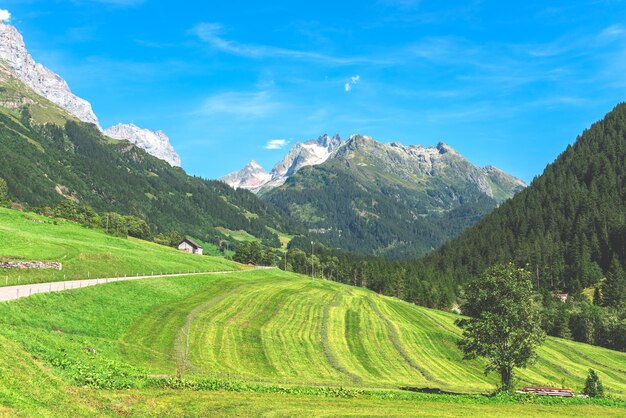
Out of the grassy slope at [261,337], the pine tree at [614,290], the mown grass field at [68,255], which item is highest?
the pine tree at [614,290]

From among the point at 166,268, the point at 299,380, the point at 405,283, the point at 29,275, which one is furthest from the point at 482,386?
the point at 405,283

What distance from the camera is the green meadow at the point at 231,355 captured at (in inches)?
1128

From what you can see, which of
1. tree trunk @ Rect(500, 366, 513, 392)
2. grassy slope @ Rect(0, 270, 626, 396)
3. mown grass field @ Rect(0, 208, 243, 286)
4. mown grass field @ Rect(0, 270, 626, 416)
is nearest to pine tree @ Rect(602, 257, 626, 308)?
mown grass field @ Rect(0, 270, 626, 416)

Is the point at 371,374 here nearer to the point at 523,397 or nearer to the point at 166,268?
the point at 523,397

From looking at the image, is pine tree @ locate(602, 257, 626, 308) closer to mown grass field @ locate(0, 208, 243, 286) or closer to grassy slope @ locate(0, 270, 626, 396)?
grassy slope @ locate(0, 270, 626, 396)

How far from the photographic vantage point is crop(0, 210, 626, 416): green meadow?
94.0ft

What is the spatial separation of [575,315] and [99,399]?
14020 cm

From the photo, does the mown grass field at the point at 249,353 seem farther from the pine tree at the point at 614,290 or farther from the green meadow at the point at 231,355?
the pine tree at the point at 614,290

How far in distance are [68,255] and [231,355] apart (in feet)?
158

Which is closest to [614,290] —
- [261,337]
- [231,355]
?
[261,337]

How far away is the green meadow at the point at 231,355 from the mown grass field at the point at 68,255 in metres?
0.71

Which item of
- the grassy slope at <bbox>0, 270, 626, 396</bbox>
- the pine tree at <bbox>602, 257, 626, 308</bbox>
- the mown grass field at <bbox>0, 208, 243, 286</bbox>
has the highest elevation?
the pine tree at <bbox>602, 257, 626, 308</bbox>

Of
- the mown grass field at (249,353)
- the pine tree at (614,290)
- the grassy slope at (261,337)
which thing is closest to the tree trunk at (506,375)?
the mown grass field at (249,353)

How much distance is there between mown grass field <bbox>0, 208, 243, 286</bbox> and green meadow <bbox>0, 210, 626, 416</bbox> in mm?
714
